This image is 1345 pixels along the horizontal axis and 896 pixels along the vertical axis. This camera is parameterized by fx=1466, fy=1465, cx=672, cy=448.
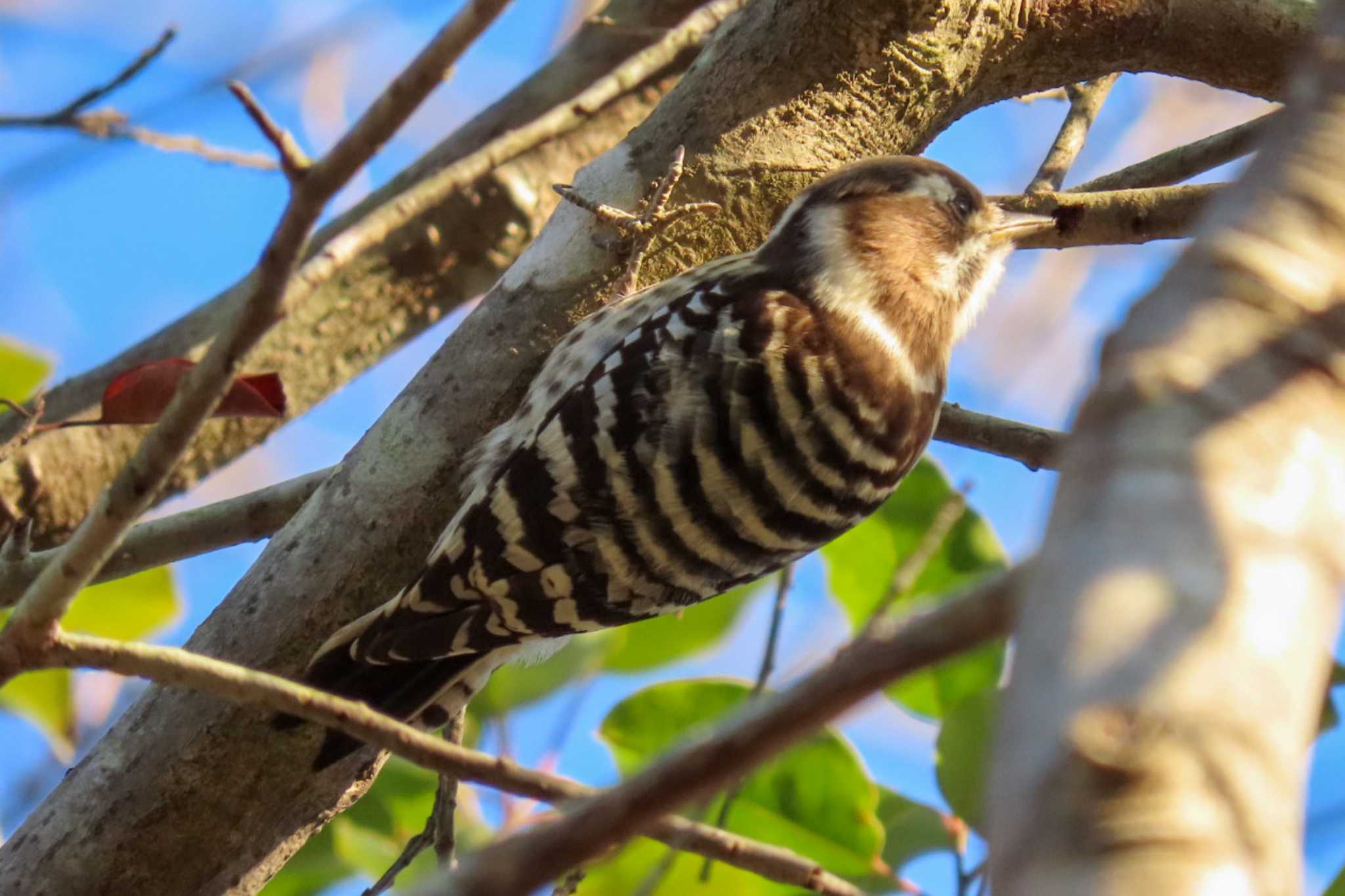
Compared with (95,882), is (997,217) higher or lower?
higher

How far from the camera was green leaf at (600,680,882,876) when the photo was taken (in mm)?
2807

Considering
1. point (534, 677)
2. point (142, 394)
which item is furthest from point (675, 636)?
point (142, 394)

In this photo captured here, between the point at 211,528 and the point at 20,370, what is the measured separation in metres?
1.22

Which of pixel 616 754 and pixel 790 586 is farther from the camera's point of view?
pixel 616 754

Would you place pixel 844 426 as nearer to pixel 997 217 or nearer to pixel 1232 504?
pixel 997 217

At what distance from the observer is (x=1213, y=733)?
79cm

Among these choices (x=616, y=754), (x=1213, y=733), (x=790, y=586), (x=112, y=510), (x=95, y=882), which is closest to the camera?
(x=1213, y=733)

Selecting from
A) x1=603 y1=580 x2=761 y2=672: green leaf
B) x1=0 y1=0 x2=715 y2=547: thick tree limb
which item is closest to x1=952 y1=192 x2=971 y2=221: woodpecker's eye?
x1=603 y1=580 x2=761 y2=672: green leaf

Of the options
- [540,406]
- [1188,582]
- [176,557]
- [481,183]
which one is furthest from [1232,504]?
[481,183]

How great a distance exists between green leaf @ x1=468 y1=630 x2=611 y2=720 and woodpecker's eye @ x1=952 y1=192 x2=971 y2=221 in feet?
4.09

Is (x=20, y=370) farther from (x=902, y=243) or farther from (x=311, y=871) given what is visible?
(x=902, y=243)

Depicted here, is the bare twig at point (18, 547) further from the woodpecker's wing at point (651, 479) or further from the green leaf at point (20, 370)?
the green leaf at point (20, 370)

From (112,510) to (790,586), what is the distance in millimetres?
1367

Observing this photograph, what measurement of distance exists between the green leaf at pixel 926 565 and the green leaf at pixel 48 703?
71.4 inches
